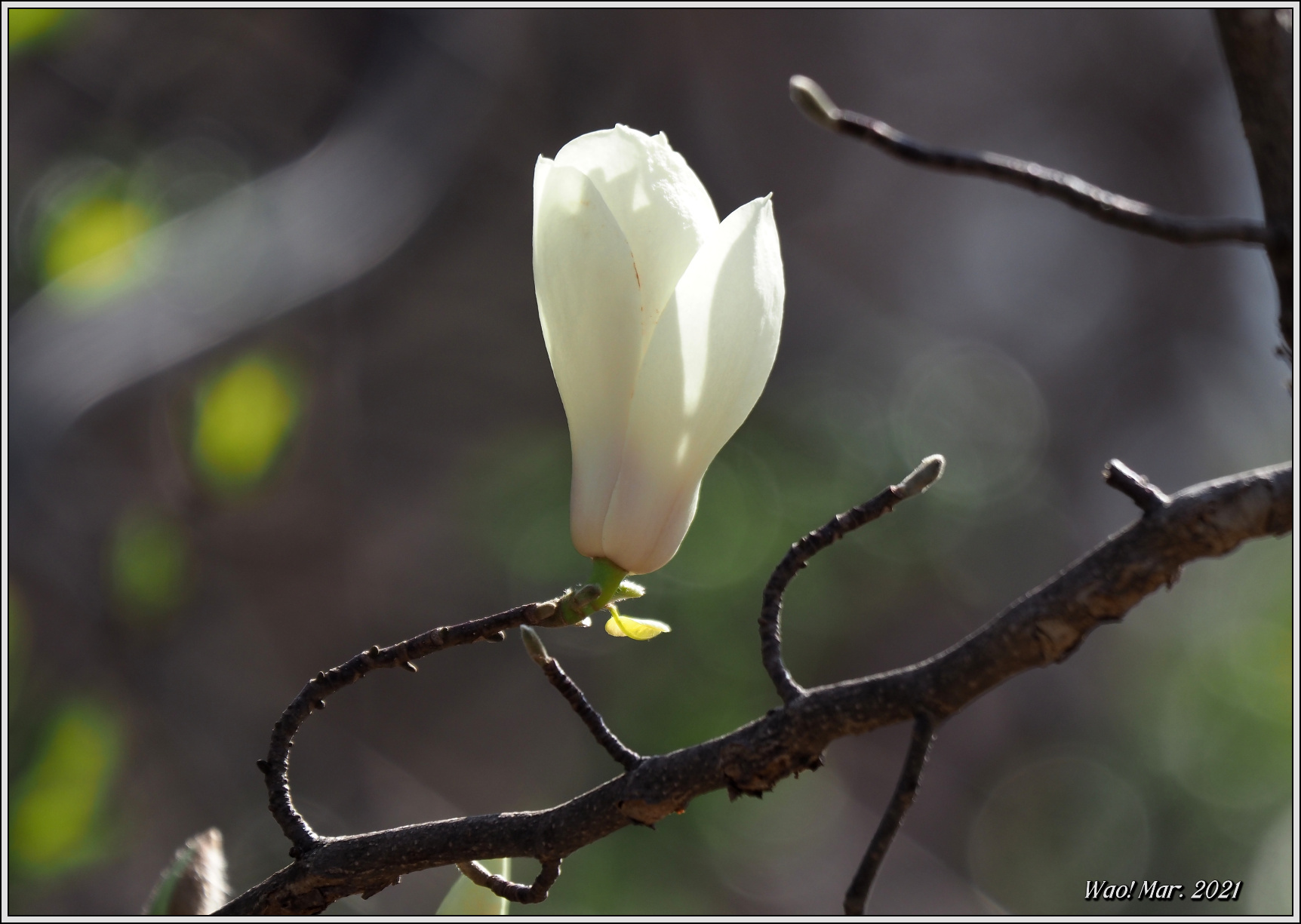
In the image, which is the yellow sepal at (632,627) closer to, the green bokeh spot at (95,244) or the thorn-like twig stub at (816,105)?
the thorn-like twig stub at (816,105)

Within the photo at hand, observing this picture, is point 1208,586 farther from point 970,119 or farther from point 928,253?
point 970,119

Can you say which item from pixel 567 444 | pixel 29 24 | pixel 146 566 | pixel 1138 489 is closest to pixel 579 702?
pixel 1138 489

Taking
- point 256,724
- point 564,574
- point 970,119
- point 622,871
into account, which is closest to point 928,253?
point 970,119

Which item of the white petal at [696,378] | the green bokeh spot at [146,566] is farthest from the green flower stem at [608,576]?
the green bokeh spot at [146,566]

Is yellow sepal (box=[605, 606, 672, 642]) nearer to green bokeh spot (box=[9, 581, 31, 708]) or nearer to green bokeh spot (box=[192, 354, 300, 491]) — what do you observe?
green bokeh spot (box=[9, 581, 31, 708])

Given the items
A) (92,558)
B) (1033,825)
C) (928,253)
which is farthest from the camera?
(928,253)

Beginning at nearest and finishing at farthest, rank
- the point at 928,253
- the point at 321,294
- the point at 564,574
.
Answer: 1. the point at 321,294
2. the point at 564,574
3. the point at 928,253

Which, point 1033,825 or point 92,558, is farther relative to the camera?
point 1033,825
